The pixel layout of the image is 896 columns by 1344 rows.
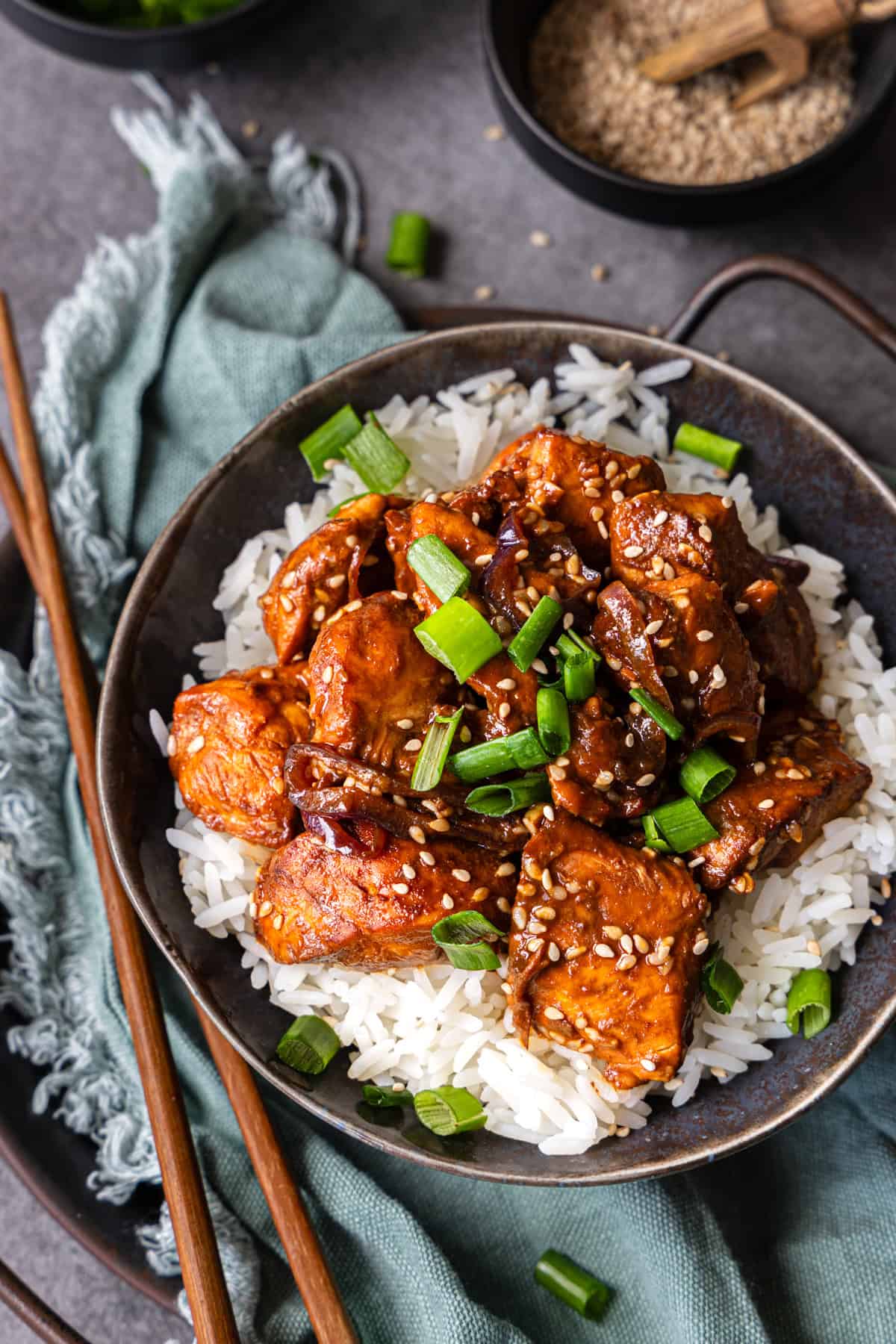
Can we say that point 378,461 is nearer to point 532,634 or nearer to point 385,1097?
point 532,634

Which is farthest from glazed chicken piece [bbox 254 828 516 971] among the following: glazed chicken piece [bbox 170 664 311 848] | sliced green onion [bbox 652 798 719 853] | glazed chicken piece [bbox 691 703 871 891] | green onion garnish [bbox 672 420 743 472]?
green onion garnish [bbox 672 420 743 472]

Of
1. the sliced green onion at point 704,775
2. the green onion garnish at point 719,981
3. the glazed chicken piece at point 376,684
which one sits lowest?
the green onion garnish at point 719,981

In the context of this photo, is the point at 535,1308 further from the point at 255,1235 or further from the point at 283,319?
the point at 283,319

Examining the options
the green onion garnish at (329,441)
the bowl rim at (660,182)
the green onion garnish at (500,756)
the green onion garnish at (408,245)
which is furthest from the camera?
the green onion garnish at (408,245)

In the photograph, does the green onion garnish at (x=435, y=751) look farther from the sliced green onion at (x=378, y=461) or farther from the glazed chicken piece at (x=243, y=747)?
the sliced green onion at (x=378, y=461)

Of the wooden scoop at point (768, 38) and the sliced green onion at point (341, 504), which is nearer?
the sliced green onion at point (341, 504)

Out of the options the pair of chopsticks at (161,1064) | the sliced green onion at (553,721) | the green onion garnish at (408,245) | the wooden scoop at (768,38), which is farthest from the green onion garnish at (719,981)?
the wooden scoop at (768,38)

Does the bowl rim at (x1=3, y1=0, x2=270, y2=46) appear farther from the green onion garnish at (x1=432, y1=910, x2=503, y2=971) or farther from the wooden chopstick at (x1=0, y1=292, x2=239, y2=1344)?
the green onion garnish at (x1=432, y1=910, x2=503, y2=971)
